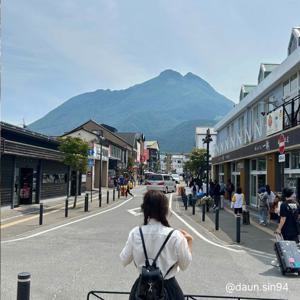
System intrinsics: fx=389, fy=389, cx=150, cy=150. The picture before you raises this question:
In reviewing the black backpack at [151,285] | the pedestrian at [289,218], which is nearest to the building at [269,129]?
the pedestrian at [289,218]

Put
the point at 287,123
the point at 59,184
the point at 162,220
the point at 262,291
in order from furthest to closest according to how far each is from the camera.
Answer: the point at 59,184
the point at 287,123
the point at 262,291
the point at 162,220

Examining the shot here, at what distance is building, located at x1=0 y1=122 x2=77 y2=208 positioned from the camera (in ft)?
69.7

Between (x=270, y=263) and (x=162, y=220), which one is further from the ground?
(x=162, y=220)

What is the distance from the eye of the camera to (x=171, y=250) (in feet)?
11.4

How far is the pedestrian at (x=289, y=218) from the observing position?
8469mm

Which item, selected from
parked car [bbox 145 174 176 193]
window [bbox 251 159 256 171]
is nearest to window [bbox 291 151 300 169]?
window [bbox 251 159 256 171]

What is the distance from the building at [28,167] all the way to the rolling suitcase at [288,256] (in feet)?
50.7

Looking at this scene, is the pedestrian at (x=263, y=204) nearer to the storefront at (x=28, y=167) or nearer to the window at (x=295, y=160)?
the window at (x=295, y=160)

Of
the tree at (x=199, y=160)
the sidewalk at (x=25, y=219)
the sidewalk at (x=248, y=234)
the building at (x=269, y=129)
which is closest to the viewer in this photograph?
the sidewalk at (x=248, y=234)

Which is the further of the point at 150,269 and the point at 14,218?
the point at 14,218

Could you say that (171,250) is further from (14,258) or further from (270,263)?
(14,258)

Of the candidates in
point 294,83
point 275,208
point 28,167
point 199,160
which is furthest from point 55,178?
point 199,160

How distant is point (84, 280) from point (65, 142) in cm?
1805

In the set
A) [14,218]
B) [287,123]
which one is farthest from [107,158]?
[287,123]
